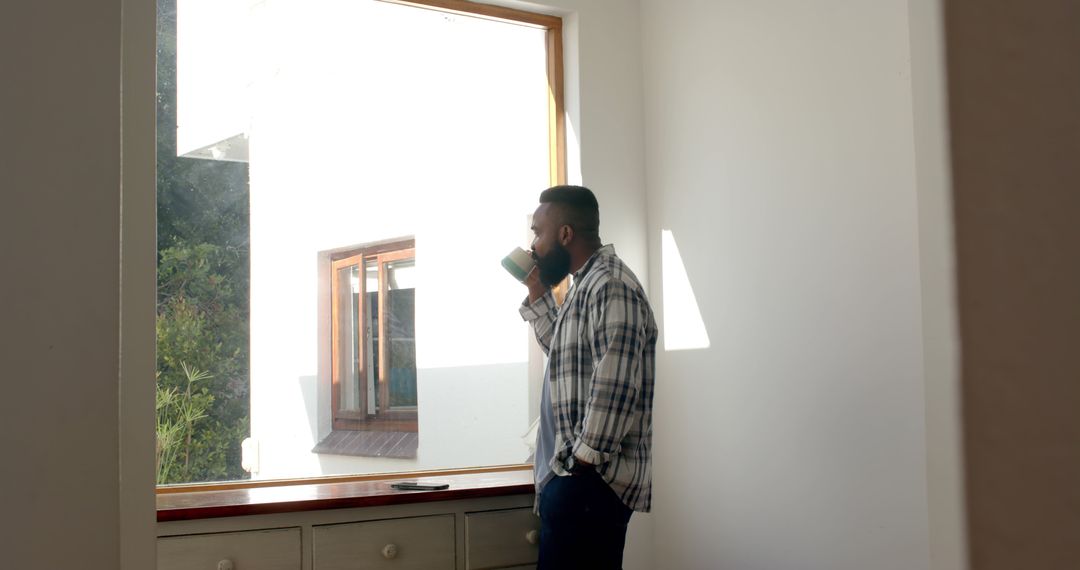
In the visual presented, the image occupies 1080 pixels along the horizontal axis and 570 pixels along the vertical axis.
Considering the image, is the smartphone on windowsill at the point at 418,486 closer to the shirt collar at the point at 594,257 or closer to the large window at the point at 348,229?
the large window at the point at 348,229

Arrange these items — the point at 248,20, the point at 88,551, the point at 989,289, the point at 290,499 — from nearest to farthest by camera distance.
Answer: the point at 88,551 < the point at 989,289 < the point at 290,499 < the point at 248,20

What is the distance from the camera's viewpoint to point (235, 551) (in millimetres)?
2846

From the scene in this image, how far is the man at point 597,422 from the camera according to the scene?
2.68 meters

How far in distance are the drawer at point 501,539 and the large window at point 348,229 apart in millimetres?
469

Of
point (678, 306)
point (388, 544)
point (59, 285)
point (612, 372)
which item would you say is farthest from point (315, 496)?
point (59, 285)

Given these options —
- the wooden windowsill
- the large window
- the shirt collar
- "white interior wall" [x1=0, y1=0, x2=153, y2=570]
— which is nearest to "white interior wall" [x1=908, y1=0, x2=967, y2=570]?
"white interior wall" [x1=0, y1=0, x2=153, y2=570]

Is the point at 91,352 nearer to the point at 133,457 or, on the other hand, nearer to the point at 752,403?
the point at 133,457

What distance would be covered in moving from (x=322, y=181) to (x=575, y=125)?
974 millimetres

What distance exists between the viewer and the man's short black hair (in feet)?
10.3

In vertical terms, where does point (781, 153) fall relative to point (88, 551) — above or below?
above

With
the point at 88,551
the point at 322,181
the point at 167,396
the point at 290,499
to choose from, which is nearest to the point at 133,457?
the point at 88,551

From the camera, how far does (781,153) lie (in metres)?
3.17

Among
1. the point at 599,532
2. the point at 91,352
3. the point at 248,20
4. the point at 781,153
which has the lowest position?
the point at 599,532

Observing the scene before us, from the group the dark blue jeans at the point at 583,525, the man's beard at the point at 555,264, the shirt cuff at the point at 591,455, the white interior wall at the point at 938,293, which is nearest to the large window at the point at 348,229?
the man's beard at the point at 555,264
